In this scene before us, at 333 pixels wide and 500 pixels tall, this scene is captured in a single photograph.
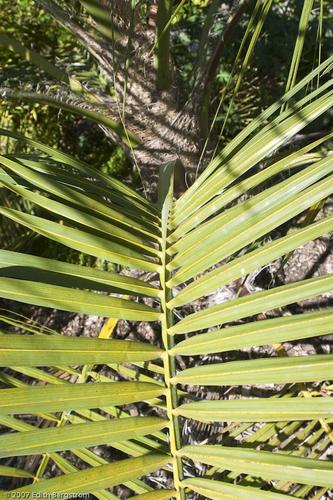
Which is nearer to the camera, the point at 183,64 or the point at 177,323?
the point at 177,323

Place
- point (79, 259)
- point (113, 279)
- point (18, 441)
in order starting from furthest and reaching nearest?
point (79, 259) < point (113, 279) < point (18, 441)

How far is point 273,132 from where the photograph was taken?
688 mm

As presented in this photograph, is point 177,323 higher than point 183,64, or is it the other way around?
point 183,64

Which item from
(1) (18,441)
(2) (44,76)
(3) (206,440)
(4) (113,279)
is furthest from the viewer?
(2) (44,76)

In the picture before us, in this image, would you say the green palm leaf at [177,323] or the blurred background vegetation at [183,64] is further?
the blurred background vegetation at [183,64]

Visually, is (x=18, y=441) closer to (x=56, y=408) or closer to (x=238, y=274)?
(x=56, y=408)

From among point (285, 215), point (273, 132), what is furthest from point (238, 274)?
point (273, 132)

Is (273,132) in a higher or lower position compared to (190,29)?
lower

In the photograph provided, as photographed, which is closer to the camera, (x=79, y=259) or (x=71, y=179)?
(x=71, y=179)

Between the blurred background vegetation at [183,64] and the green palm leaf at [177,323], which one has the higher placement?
the blurred background vegetation at [183,64]

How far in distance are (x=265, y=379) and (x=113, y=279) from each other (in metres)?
0.22

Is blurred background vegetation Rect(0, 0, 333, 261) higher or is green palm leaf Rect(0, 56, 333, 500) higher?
blurred background vegetation Rect(0, 0, 333, 261)

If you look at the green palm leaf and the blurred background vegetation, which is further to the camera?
the blurred background vegetation

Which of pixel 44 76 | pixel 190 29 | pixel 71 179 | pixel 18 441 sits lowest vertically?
pixel 18 441
